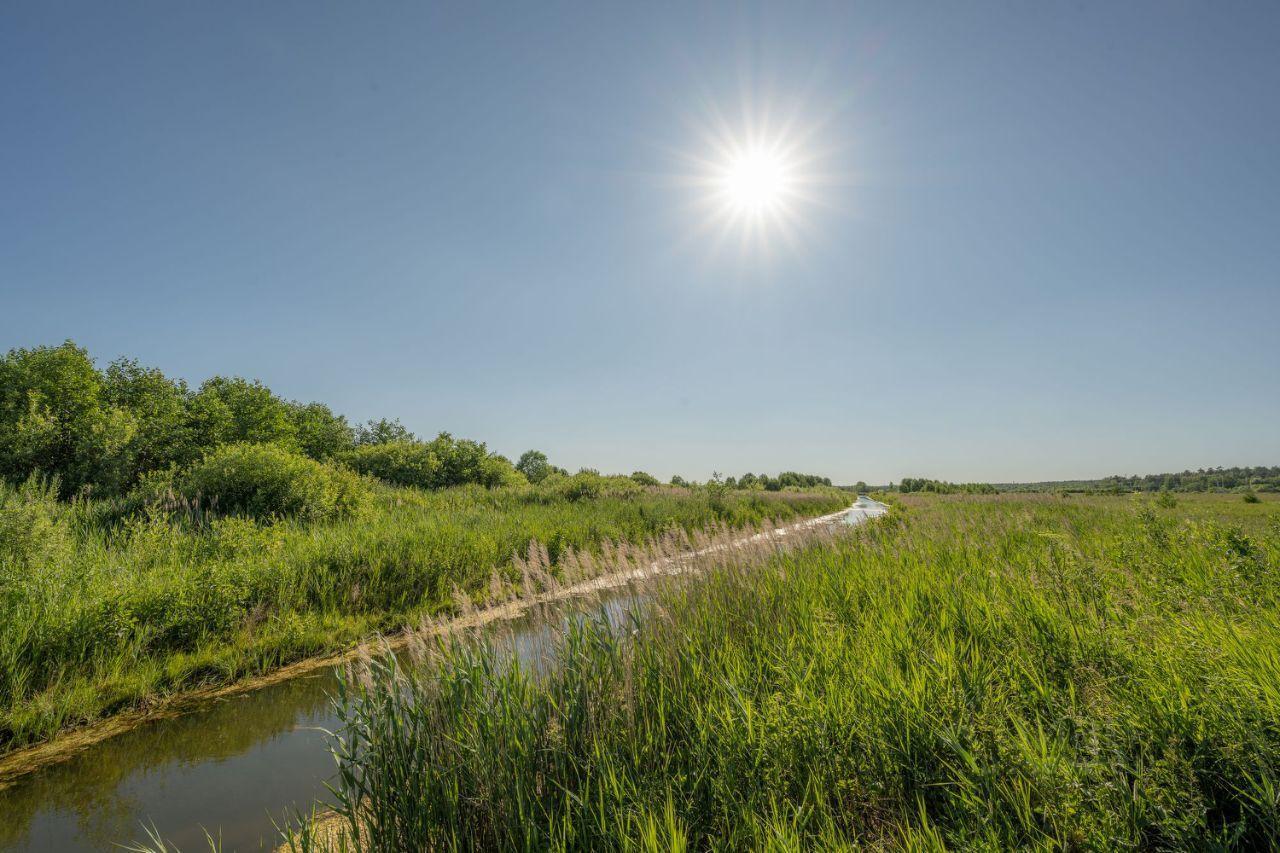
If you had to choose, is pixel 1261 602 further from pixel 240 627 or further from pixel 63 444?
pixel 63 444

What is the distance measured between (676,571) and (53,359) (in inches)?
1409

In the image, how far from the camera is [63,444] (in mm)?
17891

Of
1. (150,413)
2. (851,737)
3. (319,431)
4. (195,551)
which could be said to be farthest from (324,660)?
(319,431)

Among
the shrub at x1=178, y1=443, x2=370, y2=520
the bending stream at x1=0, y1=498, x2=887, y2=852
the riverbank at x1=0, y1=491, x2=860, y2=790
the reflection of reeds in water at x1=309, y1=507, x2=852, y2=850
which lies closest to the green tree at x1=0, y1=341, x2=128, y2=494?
the shrub at x1=178, y1=443, x2=370, y2=520

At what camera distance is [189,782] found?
4016 millimetres

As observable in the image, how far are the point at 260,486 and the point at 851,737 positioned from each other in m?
14.7

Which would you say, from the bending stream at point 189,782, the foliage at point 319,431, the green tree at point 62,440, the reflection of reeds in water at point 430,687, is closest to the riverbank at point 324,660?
the reflection of reeds in water at point 430,687

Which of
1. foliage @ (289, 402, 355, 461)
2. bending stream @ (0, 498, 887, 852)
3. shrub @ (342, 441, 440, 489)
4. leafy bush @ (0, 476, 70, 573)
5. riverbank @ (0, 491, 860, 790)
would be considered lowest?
bending stream @ (0, 498, 887, 852)

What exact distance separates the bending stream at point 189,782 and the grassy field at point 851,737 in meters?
0.57

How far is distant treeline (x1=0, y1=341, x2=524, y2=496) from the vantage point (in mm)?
16906

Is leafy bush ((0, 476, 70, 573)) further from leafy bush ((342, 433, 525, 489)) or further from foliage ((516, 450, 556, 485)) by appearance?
foliage ((516, 450, 556, 485))

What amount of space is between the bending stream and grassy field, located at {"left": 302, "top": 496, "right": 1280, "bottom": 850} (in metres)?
0.57

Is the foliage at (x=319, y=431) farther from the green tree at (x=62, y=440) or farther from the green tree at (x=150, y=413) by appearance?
the green tree at (x=62, y=440)

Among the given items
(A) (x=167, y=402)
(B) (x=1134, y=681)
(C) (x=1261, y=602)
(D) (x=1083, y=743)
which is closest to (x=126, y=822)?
(D) (x=1083, y=743)
